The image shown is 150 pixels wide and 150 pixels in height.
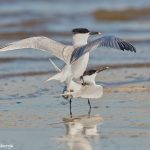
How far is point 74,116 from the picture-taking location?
26.0 feet

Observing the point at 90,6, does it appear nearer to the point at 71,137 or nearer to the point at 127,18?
the point at 127,18

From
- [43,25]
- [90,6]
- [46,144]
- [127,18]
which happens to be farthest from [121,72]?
[90,6]

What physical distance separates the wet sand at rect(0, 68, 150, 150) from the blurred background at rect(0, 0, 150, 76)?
155cm

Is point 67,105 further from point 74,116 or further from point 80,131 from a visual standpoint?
point 80,131

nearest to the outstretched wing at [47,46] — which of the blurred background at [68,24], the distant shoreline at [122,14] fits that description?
the blurred background at [68,24]

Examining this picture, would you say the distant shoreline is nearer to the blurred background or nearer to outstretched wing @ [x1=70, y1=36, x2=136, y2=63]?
the blurred background

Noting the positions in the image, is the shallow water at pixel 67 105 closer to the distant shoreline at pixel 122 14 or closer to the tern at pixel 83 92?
the tern at pixel 83 92

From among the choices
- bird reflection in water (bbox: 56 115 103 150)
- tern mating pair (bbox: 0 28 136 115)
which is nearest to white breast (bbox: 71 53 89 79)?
tern mating pair (bbox: 0 28 136 115)

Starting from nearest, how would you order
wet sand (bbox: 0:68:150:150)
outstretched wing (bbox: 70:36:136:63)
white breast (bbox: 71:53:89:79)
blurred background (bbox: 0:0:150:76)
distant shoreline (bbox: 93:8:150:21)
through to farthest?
1. wet sand (bbox: 0:68:150:150)
2. outstretched wing (bbox: 70:36:136:63)
3. white breast (bbox: 71:53:89:79)
4. blurred background (bbox: 0:0:150:76)
5. distant shoreline (bbox: 93:8:150:21)

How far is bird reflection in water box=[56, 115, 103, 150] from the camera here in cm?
646

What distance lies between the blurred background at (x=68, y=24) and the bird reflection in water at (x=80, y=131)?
332 centimetres

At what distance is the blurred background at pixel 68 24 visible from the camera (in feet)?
39.6

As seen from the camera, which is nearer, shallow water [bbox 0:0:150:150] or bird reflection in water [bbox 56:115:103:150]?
bird reflection in water [bbox 56:115:103:150]

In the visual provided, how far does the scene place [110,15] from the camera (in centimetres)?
1977
